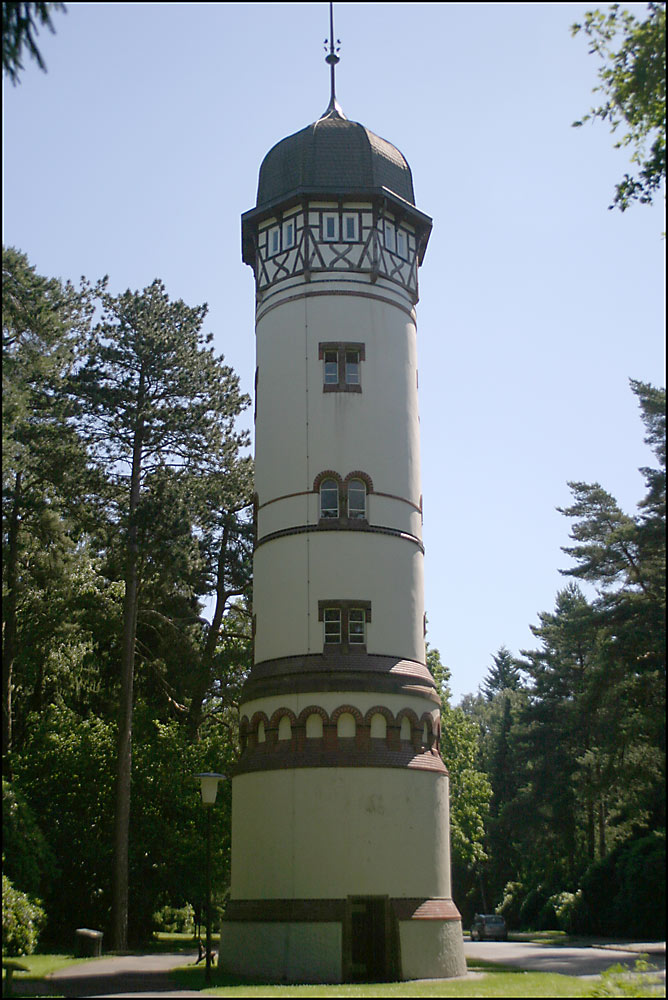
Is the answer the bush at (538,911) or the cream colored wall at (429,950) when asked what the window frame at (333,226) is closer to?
the cream colored wall at (429,950)

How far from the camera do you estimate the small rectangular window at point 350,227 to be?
28125 millimetres

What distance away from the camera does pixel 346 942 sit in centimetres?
2244

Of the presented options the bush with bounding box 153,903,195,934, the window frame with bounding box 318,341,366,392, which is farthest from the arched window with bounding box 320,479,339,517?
the bush with bounding box 153,903,195,934

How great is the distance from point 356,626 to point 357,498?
3.13 m

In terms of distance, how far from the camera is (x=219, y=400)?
33312mm

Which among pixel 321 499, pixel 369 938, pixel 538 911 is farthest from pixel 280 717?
pixel 538 911

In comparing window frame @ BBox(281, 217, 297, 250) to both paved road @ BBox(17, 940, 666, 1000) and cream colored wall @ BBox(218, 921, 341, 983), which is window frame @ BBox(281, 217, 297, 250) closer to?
cream colored wall @ BBox(218, 921, 341, 983)

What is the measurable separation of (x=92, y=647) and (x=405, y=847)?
1402cm

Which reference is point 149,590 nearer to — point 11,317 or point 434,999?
point 11,317

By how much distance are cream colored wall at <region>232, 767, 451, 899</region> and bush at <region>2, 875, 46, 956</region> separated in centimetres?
473

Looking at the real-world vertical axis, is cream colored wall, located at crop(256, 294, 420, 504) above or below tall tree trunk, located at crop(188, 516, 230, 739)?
above

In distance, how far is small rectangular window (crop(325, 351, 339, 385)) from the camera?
1075 inches

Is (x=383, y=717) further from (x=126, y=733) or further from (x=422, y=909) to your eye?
(x=126, y=733)

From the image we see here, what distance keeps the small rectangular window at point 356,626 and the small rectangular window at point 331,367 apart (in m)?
5.90
